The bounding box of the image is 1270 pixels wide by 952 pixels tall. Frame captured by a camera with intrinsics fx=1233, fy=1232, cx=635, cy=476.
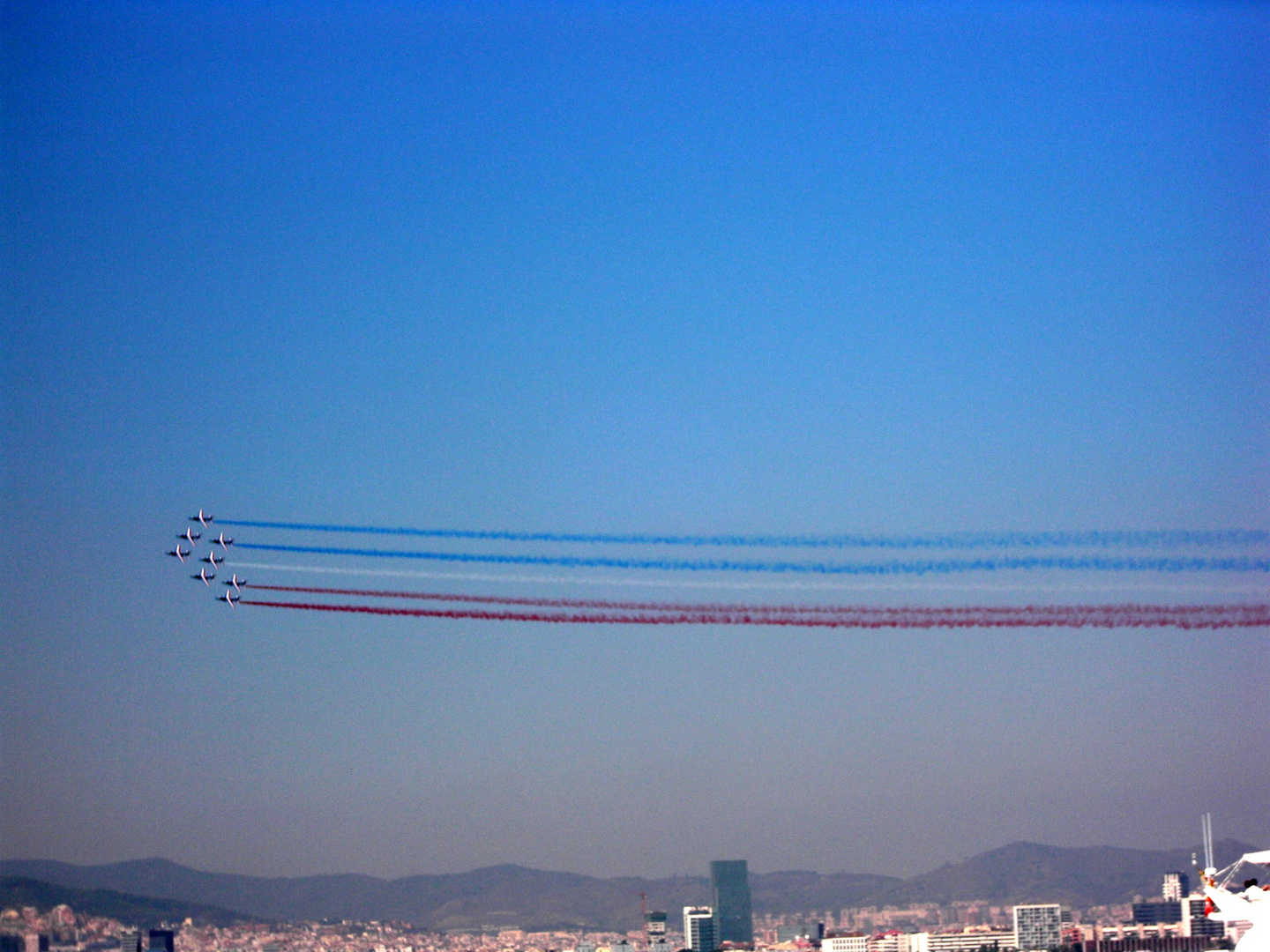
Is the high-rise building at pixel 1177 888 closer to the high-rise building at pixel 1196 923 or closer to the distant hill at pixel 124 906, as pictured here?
→ the high-rise building at pixel 1196 923

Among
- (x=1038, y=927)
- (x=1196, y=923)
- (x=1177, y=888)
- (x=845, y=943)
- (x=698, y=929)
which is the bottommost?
(x=845, y=943)

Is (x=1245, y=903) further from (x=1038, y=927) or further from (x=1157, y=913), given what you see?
(x=1038, y=927)

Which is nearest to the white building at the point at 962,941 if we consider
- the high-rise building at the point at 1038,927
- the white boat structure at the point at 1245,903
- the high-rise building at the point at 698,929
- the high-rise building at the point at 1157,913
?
the high-rise building at the point at 1038,927

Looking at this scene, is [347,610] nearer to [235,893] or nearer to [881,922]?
[235,893]

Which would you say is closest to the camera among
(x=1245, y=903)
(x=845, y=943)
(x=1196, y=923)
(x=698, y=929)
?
(x=1245, y=903)

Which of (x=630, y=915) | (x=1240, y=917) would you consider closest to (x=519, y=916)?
(x=630, y=915)

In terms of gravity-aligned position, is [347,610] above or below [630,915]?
above

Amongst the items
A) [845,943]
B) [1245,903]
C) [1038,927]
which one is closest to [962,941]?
[1038,927]

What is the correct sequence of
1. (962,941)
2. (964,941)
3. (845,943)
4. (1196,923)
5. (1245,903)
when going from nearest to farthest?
(1245,903)
(1196,923)
(962,941)
(964,941)
(845,943)
